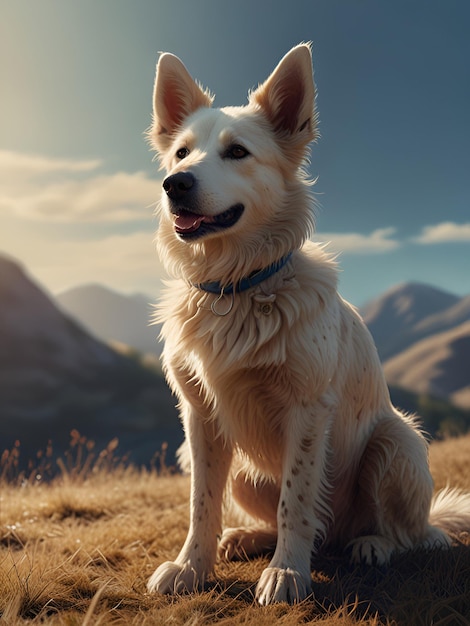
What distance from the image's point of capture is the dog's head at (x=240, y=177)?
9.87 feet

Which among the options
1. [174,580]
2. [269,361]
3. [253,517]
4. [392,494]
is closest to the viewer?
[269,361]

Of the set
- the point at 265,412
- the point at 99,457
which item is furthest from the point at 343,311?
the point at 99,457

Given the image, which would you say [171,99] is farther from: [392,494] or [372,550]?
[372,550]

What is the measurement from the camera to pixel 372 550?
11.1 feet

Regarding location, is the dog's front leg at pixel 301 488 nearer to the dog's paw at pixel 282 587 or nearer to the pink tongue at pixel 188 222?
the dog's paw at pixel 282 587

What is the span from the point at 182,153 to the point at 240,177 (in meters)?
0.47

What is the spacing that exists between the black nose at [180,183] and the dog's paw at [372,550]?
2.19 metres

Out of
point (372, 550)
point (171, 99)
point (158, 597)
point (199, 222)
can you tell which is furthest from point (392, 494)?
point (171, 99)

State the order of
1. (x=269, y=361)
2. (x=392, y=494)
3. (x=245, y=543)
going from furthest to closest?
(x=245, y=543), (x=392, y=494), (x=269, y=361)

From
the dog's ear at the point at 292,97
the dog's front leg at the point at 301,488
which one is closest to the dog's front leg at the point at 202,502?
the dog's front leg at the point at 301,488

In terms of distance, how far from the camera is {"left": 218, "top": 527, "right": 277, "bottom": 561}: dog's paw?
359cm

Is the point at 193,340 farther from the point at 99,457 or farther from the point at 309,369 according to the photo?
the point at 99,457

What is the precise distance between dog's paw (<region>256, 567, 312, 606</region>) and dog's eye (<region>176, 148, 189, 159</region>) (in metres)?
2.22

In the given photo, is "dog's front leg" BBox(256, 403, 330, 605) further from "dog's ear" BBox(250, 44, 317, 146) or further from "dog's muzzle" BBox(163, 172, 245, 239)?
"dog's ear" BBox(250, 44, 317, 146)
